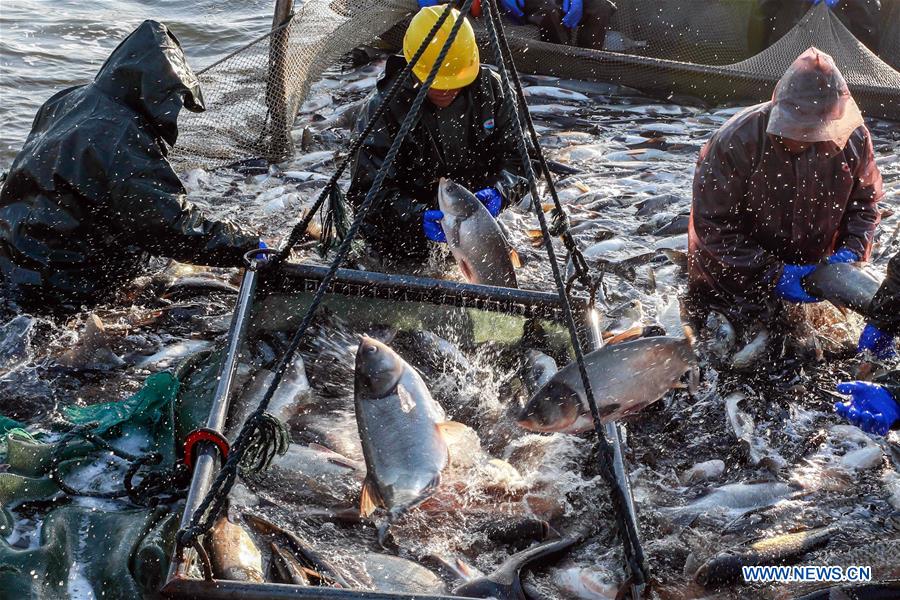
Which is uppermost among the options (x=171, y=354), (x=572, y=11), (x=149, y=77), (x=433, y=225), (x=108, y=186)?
(x=149, y=77)

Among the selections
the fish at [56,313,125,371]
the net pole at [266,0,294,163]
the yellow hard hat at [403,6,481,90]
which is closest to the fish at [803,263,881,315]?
the yellow hard hat at [403,6,481,90]

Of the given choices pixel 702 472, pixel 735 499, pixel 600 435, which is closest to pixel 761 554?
pixel 735 499

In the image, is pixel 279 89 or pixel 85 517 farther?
pixel 279 89

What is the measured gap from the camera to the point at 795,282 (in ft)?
14.6

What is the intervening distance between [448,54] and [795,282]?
2.31 metres

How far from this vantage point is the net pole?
716cm

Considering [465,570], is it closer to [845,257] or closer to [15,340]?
[15,340]

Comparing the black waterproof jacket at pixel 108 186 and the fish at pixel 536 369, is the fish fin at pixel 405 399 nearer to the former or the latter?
the fish at pixel 536 369

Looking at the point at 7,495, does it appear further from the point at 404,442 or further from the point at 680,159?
the point at 680,159

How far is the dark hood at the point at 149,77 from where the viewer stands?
4.08m

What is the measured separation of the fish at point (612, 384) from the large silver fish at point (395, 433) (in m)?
0.38

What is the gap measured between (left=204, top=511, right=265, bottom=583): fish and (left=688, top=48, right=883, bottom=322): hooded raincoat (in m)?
3.02

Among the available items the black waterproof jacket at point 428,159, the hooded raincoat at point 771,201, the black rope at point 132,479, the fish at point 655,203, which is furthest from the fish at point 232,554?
the fish at point 655,203

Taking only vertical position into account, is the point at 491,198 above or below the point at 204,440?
below
